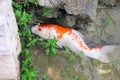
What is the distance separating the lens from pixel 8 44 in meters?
3.48

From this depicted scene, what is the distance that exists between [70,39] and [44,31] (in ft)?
1.37

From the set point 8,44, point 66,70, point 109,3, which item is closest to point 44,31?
point 66,70

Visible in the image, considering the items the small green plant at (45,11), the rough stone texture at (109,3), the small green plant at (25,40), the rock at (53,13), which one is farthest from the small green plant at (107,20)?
the small green plant at (25,40)

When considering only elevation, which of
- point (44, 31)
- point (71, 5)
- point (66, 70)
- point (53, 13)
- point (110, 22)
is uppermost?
point (71, 5)

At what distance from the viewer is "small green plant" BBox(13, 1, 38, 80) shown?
13.9 ft

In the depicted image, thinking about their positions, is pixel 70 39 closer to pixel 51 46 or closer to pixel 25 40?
pixel 51 46

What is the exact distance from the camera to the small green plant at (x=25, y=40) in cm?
423

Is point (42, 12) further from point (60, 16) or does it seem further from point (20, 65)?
point (20, 65)

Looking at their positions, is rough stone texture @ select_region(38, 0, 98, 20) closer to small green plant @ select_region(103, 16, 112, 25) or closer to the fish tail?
the fish tail

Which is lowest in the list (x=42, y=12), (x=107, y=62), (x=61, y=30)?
(x=107, y=62)

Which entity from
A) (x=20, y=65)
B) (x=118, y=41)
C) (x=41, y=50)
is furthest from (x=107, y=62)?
(x=20, y=65)

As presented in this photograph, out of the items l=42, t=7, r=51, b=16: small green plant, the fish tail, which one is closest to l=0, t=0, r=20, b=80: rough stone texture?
l=42, t=7, r=51, b=16: small green plant

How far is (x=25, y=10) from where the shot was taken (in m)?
4.73

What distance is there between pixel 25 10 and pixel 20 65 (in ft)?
2.94
